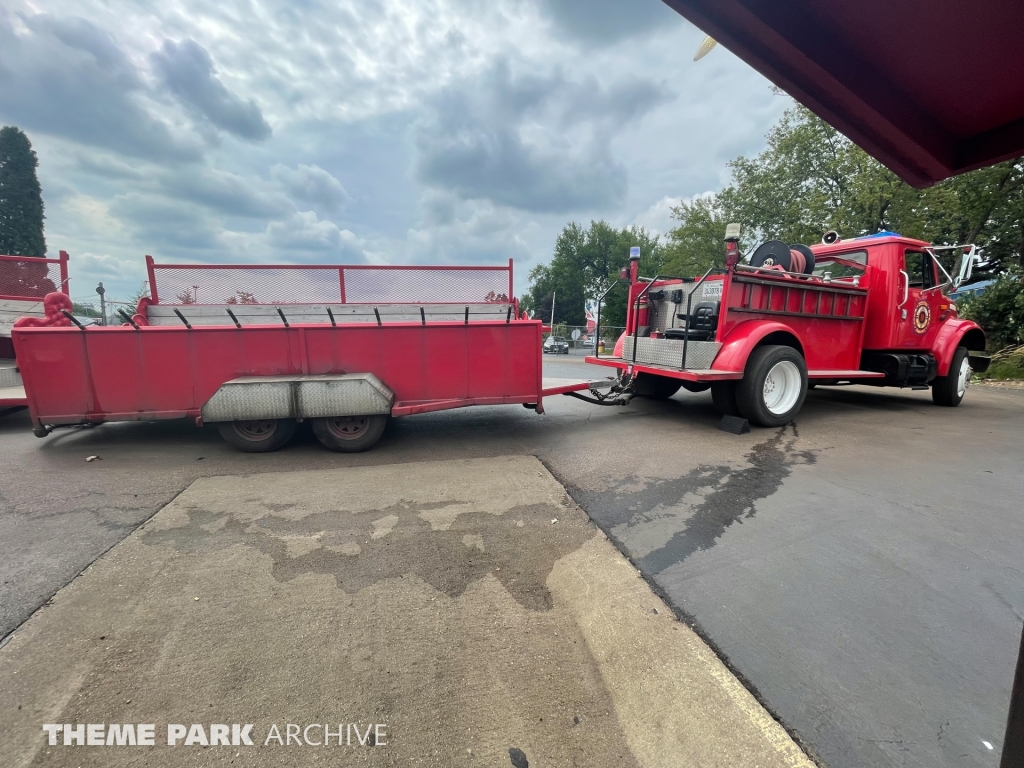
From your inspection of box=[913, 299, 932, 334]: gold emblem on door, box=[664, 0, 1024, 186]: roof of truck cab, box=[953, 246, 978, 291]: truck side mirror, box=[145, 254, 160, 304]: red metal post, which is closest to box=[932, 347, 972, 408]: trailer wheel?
box=[913, 299, 932, 334]: gold emblem on door

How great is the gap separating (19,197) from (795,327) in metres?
48.5

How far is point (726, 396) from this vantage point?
225 inches

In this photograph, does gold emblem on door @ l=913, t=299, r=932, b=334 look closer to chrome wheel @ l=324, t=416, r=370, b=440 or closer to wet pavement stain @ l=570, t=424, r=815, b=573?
wet pavement stain @ l=570, t=424, r=815, b=573

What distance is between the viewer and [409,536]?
2.85 meters

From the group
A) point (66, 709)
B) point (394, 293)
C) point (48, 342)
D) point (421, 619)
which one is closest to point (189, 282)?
point (48, 342)

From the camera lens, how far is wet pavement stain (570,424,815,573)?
2.74 metres

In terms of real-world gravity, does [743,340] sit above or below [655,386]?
above

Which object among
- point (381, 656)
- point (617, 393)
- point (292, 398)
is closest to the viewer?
point (381, 656)

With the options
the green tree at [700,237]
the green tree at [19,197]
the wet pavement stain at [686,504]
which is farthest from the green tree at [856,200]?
the green tree at [19,197]

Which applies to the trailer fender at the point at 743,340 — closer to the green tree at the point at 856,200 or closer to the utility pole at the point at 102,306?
the utility pole at the point at 102,306

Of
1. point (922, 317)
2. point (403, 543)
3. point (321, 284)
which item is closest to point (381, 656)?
point (403, 543)

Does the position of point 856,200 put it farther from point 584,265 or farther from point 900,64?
point 584,265

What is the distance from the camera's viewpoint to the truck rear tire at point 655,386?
7398 mm

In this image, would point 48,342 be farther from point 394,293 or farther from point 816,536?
point 816,536
